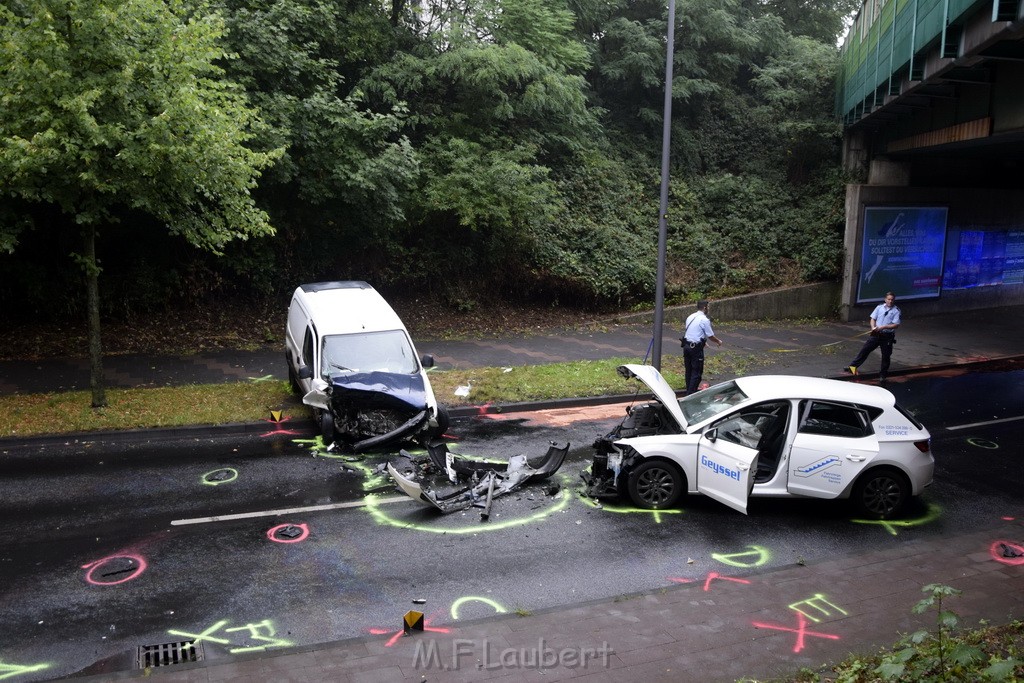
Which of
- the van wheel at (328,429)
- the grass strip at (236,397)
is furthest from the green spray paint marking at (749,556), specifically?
the grass strip at (236,397)

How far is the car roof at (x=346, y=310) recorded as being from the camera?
41.2ft

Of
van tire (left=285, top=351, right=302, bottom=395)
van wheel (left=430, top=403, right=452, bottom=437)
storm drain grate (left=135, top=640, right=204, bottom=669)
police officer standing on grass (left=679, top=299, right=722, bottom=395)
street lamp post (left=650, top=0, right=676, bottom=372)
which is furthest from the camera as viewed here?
street lamp post (left=650, top=0, right=676, bottom=372)

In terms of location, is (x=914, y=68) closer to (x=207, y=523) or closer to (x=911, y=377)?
(x=911, y=377)

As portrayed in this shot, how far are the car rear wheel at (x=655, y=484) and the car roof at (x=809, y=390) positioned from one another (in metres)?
1.27

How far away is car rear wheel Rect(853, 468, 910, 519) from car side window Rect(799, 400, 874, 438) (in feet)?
1.66

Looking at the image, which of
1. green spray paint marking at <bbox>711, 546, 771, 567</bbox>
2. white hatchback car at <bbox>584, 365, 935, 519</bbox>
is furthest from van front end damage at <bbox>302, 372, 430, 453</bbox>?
green spray paint marking at <bbox>711, 546, 771, 567</bbox>

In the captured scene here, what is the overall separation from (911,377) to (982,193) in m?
11.4

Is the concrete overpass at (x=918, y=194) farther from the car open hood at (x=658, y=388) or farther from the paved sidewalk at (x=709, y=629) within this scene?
the paved sidewalk at (x=709, y=629)

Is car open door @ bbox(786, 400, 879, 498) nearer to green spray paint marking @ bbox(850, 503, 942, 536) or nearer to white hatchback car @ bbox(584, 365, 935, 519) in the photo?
white hatchback car @ bbox(584, 365, 935, 519)

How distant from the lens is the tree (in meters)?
10.6

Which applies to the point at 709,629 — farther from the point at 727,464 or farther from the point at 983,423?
the point at 983,423

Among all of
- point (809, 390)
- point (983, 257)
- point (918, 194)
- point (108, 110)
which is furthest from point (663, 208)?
point (983, 257)

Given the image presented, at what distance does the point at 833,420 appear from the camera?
891 cm

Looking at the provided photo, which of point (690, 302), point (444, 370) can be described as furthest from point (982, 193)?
point (444, 370)
